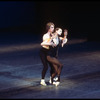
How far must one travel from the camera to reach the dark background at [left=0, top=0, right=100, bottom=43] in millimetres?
24953

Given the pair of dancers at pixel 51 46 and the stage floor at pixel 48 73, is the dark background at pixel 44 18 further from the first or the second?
the pair of dancers at pixel 51 46

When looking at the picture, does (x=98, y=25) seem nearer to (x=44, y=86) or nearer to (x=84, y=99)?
(x=44, y=86)

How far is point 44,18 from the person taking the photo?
2834 cm

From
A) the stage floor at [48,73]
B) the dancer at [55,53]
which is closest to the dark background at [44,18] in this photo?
the stage floor at [48,73]

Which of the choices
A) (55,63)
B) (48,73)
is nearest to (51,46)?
(55,63)

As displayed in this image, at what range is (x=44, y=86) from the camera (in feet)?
42.2

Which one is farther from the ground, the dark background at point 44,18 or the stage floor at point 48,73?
the dark background at point 44,18

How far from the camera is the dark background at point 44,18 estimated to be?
81.9 feet

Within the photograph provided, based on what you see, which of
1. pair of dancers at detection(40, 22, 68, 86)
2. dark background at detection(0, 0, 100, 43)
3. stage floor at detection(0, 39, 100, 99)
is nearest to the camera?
stage floor at detection(0, 39, 100, 99)

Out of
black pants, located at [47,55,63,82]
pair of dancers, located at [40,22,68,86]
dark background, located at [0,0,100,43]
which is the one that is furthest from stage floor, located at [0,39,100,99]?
dark background, located at [0,0,100,43]

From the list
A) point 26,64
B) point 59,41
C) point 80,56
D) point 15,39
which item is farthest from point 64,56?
point 15,39

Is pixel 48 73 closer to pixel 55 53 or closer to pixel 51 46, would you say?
pixel 55 53

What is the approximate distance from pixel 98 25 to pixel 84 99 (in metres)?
13.6

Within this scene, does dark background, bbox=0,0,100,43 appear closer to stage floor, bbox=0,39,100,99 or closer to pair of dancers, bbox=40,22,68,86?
stage floor, bbox=0,39,100,99
